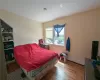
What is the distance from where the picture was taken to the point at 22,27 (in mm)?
3332

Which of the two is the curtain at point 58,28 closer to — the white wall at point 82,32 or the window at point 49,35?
the white wall at point 82,32

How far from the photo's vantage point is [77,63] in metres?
2.96

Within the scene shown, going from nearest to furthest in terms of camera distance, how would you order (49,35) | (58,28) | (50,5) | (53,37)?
(50,5)
(58,28)
(53,37)
(49,35)

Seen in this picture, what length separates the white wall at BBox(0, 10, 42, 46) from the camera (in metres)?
2.80

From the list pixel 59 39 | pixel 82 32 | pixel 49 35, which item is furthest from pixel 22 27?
pixel 82 32

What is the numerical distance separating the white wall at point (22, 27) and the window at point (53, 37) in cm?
64

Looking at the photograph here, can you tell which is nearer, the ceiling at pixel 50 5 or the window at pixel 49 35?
the ceiling at pixel 50 5

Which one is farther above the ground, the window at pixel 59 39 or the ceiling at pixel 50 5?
the ceiling at pixel 50 5

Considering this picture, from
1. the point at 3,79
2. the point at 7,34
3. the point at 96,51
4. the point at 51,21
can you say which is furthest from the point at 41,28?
the point at 3,79

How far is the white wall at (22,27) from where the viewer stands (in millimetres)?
2796

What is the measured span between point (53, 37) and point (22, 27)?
74.7 inches

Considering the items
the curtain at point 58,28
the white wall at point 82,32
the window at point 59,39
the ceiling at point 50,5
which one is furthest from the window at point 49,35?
the ceiling at point 50,5

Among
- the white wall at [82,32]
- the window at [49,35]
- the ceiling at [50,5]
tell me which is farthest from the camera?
the window at [49,35]

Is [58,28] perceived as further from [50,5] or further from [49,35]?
[50,5]
